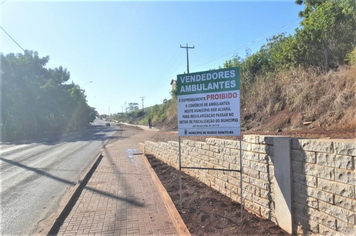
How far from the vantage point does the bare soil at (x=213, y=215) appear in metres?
3.79

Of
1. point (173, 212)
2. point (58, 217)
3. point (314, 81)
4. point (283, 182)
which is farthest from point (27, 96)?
point (283, 182)

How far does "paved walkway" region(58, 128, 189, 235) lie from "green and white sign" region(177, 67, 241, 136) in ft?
5.57

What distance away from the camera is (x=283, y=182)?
3.60 metres

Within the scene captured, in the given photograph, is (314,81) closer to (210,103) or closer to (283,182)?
(210,103)

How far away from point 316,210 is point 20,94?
36559 mm

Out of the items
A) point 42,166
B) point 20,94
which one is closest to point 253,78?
point 42,166

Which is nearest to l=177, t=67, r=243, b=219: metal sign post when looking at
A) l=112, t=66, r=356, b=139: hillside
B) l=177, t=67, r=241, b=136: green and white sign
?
l=177, t=67, r=241, b=136: green and white sign

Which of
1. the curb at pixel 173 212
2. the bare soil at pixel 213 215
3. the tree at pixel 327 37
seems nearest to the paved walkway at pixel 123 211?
the curb at pixel 173 212

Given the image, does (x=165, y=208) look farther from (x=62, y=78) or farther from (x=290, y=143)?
(x=62, y=78)

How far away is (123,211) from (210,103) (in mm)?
2817

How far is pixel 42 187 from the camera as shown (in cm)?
765

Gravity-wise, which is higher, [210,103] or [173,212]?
[210,103]

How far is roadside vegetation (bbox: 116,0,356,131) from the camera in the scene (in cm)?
887

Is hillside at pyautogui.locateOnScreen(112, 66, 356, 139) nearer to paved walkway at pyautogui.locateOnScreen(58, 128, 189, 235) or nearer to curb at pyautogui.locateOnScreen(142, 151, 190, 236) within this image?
curb at pyautogui.locateOnScreen(142, 151, 190, 236)
